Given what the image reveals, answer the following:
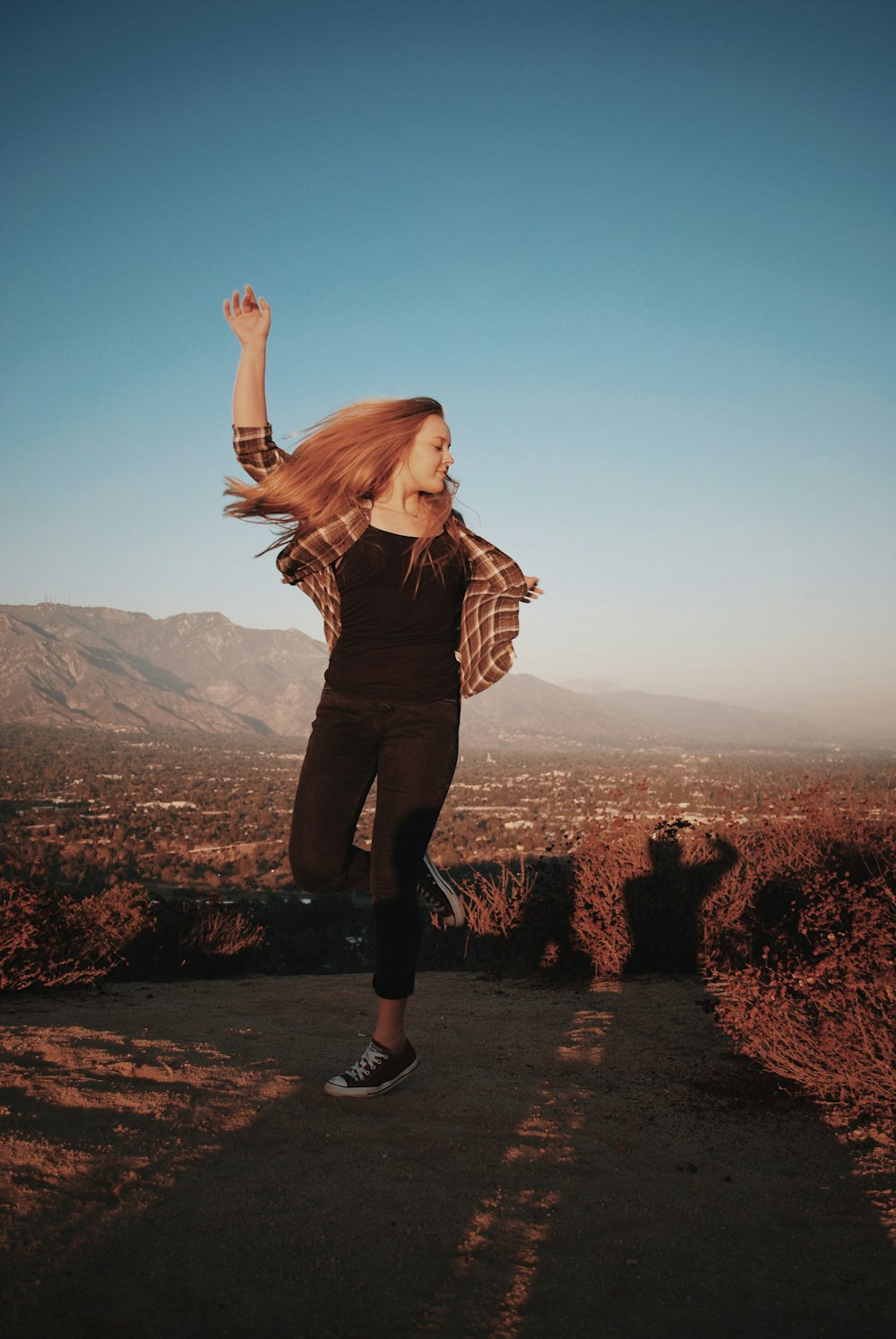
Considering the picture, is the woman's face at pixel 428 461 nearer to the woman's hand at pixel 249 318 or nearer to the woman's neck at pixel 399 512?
the woman's neck at pixel 399 512

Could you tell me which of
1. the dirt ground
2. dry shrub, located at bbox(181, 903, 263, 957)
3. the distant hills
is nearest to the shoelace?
the dirt ground

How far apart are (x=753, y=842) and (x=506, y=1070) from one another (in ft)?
17.6

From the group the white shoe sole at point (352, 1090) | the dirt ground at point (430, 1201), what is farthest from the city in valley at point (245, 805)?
the white shoe sole at point (352, 1090)

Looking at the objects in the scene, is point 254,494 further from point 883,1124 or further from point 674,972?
point 674,972

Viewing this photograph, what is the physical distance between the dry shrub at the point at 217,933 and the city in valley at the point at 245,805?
14.7 ft

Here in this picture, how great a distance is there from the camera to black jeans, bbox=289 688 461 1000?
10.2 feet

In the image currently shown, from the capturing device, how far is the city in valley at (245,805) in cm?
2334

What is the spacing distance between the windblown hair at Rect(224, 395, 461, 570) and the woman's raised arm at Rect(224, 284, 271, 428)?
0.74 feet

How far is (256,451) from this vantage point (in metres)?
3.38

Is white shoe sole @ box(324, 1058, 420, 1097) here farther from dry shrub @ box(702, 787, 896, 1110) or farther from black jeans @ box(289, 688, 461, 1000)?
dry shrub @ box(702, 787, 896, 1110)

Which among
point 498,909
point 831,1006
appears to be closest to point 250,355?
point 831,1006

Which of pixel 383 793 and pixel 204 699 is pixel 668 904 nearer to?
pixel 383 793

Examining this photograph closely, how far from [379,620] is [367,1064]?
1698 mm

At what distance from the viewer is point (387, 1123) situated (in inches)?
114
